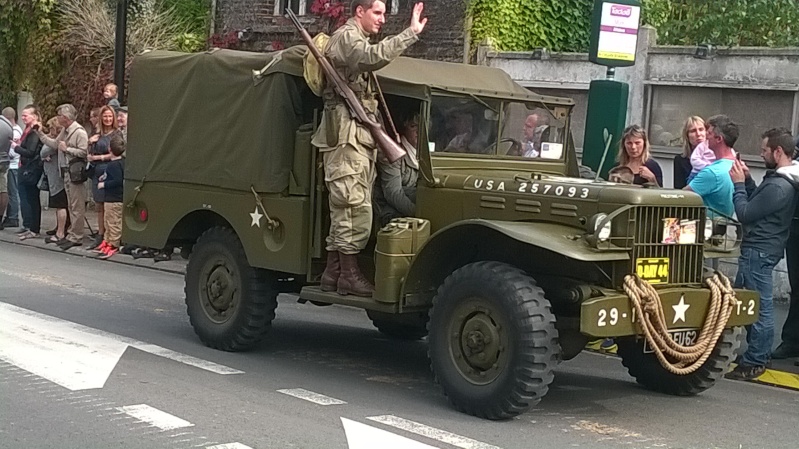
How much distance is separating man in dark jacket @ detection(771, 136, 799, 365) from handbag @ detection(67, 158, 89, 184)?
1015cm

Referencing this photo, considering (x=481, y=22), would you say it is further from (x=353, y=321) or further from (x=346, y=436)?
(x=346, y=436)

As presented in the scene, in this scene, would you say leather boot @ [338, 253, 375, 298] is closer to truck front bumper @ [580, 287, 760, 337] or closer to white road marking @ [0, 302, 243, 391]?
white road marking @ [0, 302, 243, 391]

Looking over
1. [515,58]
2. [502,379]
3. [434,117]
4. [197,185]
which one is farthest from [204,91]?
[515,58]

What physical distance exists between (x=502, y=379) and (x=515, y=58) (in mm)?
9794

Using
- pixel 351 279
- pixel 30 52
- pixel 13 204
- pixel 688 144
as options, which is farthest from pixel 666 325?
pixel 30 52

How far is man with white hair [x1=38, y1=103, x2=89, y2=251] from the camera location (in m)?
16.5

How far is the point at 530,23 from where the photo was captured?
17203mm

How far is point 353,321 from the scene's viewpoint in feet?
37.4

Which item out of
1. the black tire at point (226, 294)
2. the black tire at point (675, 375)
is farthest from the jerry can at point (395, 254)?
the black tire at point (675, 375)

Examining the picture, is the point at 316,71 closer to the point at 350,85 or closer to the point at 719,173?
the point at 350,85

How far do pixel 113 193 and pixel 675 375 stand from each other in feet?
31.7

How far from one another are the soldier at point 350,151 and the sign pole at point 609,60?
12.5 ft

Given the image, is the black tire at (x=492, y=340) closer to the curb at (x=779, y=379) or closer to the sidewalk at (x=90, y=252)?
the curb at (x=779, y=379)

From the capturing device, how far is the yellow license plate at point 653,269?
732 centimetres
